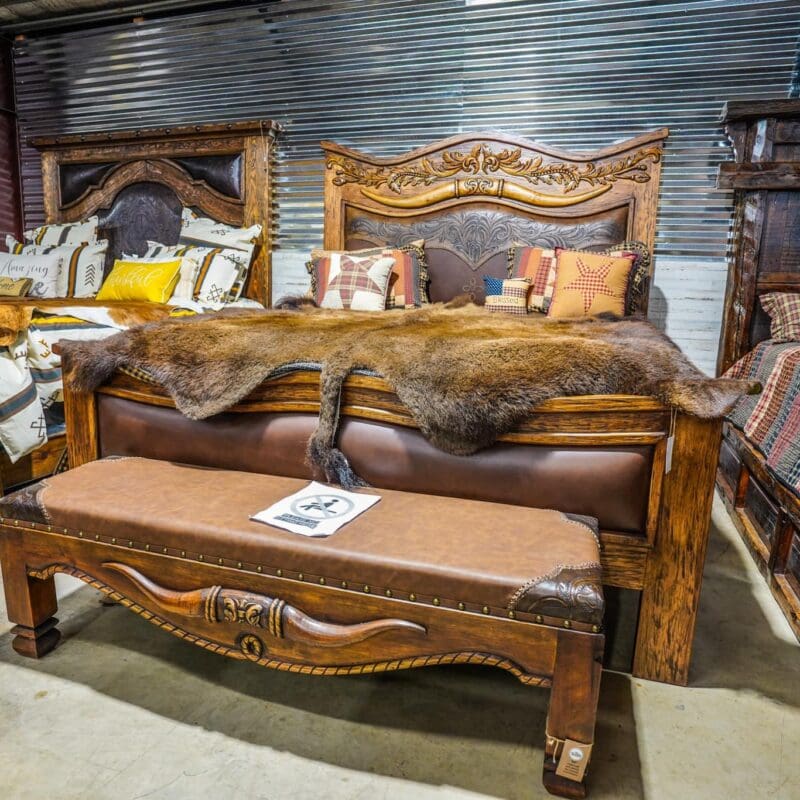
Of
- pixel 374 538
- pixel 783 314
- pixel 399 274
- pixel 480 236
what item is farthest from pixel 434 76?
pixel 374 538

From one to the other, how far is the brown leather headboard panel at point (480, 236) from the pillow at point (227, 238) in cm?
95

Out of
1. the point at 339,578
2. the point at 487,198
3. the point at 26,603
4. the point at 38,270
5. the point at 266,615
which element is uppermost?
the point at 487,198

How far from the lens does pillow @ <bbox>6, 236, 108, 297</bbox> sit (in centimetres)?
385

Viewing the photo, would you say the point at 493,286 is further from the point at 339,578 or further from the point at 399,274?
the point at 339,578

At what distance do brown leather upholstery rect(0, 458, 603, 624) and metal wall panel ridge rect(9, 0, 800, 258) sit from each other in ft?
9.17

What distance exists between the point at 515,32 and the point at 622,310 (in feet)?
6.07

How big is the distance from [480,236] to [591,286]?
34.9 inches

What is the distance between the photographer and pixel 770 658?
63.4 inches

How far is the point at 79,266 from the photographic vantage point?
3893 millimetres

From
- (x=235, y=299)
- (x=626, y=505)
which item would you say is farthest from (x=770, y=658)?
(x=235, y=299)

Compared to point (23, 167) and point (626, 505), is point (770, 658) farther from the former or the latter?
point (23, 167)

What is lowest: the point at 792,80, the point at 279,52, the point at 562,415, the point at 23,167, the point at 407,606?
the point at 407,606

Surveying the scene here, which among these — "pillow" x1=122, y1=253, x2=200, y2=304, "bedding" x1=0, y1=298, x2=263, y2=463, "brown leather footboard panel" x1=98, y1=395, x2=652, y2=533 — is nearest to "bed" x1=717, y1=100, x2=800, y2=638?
"brown leather footboard panel" x1=98, y1=395, x2=652, y2=533

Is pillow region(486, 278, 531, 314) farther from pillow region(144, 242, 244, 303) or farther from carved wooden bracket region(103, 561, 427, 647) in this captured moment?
carved wooden bracket region(103, 561, 427, 647)
